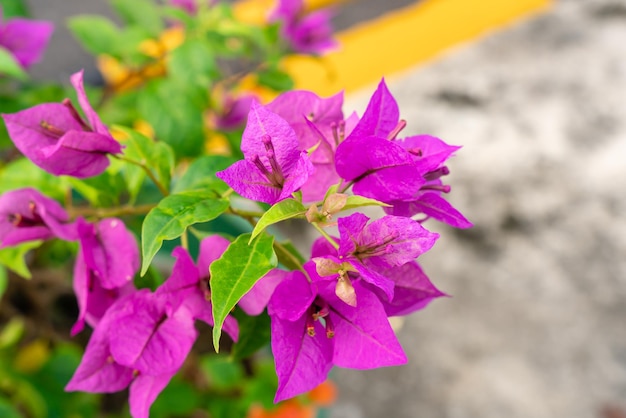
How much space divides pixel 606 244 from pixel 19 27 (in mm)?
1362

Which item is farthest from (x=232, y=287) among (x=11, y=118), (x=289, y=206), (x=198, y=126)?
(x=198, y=126)

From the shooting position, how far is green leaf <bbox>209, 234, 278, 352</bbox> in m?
0.36

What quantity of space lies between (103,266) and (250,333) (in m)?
0.11

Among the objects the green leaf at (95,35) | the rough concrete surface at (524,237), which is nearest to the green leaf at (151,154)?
the green leaf at (95,35)

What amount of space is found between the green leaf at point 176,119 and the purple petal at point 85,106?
0.25 metres

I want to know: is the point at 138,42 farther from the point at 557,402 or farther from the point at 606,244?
the point at 606,244

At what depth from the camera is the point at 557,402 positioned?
134 centimetres

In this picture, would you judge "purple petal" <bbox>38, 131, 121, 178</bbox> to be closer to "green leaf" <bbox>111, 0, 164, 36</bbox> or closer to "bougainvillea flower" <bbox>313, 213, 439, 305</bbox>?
"bougainvillea flower" <bbox>313, 213, 439, 305</bbox>

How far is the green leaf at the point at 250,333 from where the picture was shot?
0.46m

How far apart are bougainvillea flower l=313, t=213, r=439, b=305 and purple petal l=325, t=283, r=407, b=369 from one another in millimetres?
21

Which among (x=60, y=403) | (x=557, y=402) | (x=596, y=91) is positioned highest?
(x=60, y=403)

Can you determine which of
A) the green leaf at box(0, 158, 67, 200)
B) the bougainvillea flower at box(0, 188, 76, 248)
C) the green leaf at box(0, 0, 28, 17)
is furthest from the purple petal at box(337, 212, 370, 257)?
the green leaf at box(0, 0, 28, 17)

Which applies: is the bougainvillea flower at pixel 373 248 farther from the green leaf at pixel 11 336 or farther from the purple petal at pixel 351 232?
the green leaf at pixel 11 336

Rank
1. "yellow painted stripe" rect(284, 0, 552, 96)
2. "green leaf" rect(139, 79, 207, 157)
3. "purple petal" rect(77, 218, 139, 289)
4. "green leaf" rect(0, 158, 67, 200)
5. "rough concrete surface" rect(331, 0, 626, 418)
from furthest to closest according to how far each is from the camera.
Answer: "yellow painted stripe" rect(284, 0, 552, 96) → "rough concrete surface" rect(331, 0, 626, 418) → "green leaf" rect(139, 79, 207, 157) → "green leaf" rect(0, 158, 67, 200) → "purple petal" rect(77, 218, 139, 289)
